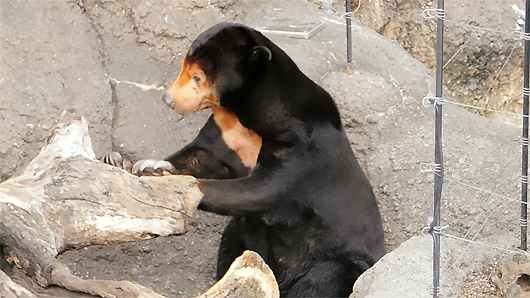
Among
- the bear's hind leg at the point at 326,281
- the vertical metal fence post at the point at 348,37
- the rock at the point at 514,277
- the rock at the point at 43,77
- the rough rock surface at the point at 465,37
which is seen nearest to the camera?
the rock at the point at 514,277

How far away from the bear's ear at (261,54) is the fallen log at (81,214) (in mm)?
727

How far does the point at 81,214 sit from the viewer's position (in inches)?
99.4

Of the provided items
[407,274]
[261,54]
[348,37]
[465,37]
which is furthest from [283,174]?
[465,37]

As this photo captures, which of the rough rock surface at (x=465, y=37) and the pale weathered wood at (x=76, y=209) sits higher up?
the pale weathered wood at (x=76, y=209)

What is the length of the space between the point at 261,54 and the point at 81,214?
43.5 inches

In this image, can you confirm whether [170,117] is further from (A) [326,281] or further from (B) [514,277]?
(B) [514,277]

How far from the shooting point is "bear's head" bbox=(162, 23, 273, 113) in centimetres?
325

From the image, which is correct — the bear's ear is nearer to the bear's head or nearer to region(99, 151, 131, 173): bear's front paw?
the bear's head

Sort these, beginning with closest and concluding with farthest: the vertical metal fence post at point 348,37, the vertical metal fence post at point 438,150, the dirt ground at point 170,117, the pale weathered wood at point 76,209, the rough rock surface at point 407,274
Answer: the vertical metal fence post at point 438,150
the pale weathered wood at point 76,209
the rough rock surface at point 407,274
the dirt ground at point 170,117
the vertical metal fence post at point 348,37

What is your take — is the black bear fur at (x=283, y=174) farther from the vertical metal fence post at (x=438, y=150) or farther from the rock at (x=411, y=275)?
the vertical metal fence post at (x=438, y=150)

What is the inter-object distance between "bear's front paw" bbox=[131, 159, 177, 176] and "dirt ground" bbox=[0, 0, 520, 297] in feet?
1.97

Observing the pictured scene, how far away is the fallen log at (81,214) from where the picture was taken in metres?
2.39

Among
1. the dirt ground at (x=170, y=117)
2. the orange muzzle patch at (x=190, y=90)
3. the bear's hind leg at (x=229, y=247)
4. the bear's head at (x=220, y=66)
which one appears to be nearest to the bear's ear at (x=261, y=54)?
the bear's head at (x=220, y=66)

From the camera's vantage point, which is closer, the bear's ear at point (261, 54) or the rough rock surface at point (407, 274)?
the rough rock surface at point (407, 274)
